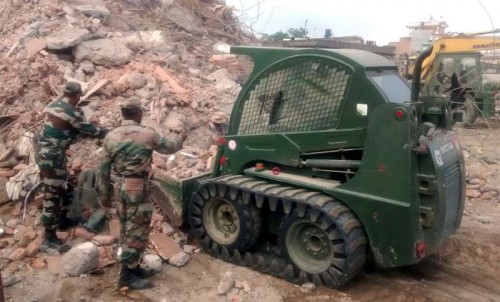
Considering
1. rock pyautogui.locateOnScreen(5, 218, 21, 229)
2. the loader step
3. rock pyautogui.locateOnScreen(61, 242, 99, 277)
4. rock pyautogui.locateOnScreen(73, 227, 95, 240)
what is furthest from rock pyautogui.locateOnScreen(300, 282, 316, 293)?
rock pyautogui.locateOnScreen(5, 218, 21, 229)

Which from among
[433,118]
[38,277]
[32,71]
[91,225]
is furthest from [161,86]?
[433,118]

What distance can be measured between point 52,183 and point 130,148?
4.65ft

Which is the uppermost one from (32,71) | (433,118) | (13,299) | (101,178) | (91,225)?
(32,71)

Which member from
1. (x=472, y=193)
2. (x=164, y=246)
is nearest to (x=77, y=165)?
(x=164, y=246)

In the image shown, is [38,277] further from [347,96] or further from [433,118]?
[433,118]

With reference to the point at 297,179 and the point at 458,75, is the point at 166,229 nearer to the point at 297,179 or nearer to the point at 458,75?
the point at 297,179

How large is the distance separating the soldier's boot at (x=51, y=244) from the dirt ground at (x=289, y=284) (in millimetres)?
361

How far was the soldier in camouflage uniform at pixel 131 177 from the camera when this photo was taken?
16.2 ft

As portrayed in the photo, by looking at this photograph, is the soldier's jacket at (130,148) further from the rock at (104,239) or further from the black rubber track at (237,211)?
the rock at (104,239)

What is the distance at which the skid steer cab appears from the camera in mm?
4547

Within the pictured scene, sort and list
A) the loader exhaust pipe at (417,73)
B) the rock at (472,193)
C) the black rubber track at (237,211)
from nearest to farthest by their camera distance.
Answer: the loader exhaust pipe at (417,73), the black rubber track at (237,211), the rock at (472,193)

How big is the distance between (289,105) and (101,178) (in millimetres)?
2098

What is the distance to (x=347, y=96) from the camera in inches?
194

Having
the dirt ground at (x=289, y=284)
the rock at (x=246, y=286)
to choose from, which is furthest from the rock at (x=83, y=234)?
the rock at (x=246, y=286)
